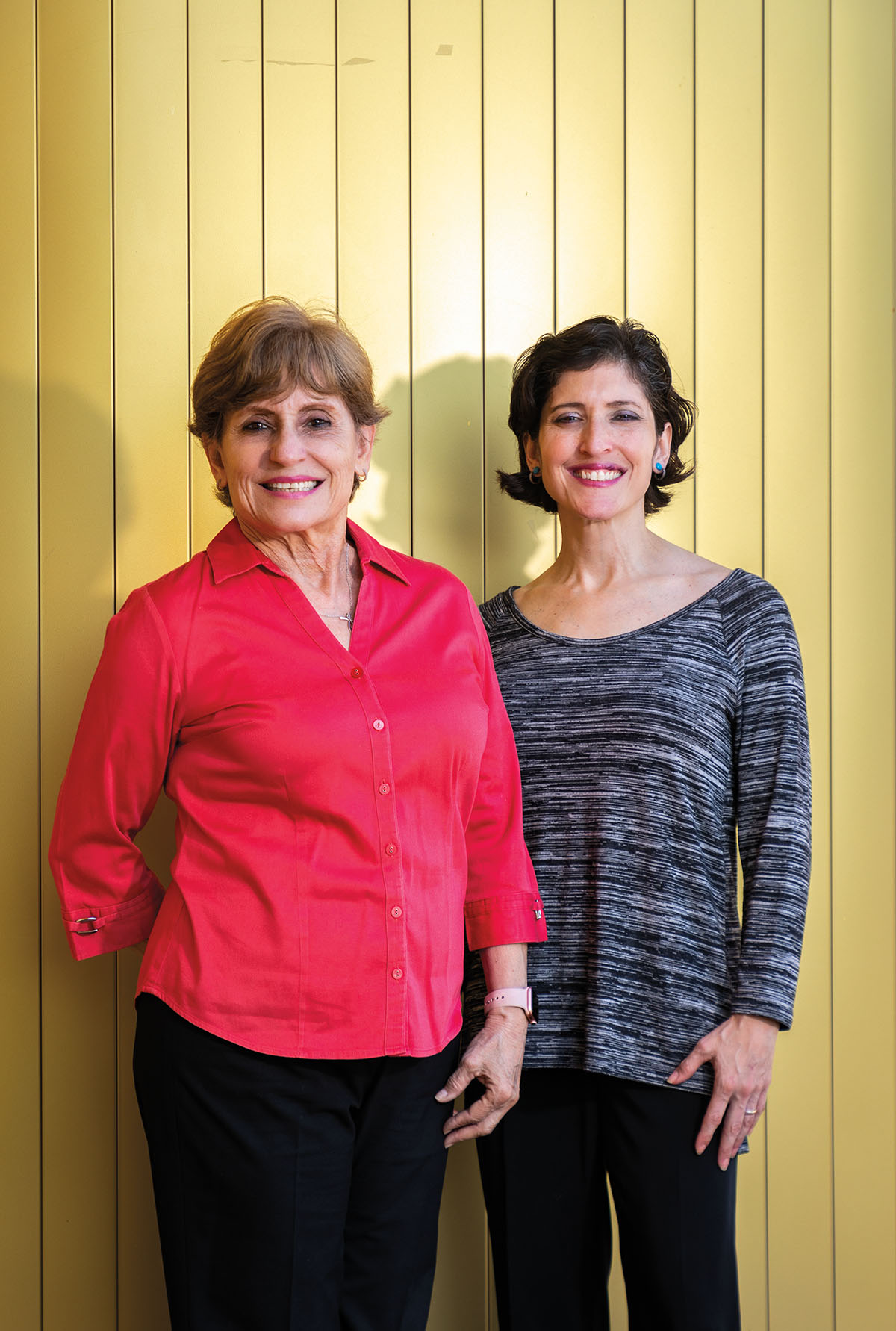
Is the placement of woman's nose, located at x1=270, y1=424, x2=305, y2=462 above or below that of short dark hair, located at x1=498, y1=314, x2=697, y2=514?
below

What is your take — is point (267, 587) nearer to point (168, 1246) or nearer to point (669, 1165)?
point (168, 1246)

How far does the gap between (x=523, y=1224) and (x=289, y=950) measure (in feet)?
1.97

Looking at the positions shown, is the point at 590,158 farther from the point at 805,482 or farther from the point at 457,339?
the point at 805,482

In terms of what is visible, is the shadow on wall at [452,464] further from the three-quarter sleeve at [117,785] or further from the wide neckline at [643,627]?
the three-quarter sleeve at [117,785]

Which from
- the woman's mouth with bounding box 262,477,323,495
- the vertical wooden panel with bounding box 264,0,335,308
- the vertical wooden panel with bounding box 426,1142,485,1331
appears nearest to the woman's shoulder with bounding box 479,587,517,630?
the woman's mouth with bounding box 262,477,323,495

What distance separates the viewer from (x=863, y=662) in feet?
6.39

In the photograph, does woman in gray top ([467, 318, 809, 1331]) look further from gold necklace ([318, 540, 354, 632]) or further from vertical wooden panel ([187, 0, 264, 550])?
vertical wooden panel ([187, 0, 264, 550])

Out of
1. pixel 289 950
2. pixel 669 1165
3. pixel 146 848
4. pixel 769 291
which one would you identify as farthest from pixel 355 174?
pixel 669 1165

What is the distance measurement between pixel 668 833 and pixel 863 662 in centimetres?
80

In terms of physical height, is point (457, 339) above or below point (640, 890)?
above

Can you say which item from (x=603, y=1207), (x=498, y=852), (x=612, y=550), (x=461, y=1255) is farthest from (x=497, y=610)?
(x=461, y=1255)

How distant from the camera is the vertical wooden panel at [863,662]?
1920mm

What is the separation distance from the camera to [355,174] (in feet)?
5.93

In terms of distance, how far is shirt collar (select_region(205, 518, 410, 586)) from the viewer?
1285 mm
